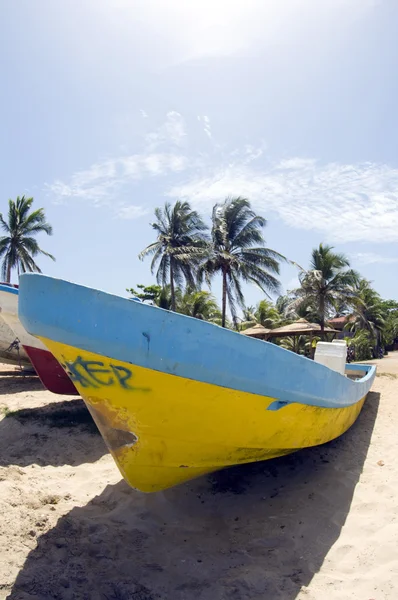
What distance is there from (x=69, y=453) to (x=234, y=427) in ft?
9.07

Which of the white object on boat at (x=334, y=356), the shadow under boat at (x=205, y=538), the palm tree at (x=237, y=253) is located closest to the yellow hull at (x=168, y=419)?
the shadow under boat at (x=205, y=538)

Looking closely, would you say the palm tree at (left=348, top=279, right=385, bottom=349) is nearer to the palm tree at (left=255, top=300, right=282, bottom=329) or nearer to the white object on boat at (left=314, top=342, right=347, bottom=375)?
the palm tree at (left=255, top=300, right=282, bottom=329)

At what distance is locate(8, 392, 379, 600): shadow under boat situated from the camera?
2.58m

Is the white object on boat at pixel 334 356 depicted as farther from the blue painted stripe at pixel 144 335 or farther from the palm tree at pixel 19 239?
the palm tree at pixel 19 239

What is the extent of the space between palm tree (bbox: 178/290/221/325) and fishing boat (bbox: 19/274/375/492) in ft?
69.7

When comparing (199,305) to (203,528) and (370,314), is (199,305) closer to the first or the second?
(370,314)

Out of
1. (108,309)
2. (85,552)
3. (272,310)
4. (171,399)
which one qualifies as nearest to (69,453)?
(85,552)

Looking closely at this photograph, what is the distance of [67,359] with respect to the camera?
286 cm

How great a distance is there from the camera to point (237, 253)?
2159 centimetres

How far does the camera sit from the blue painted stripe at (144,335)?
2633 millimetres

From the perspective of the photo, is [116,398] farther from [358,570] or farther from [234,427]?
[358,570]

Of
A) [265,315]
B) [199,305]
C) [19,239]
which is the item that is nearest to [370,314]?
[265,315]

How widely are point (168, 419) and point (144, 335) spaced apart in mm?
723

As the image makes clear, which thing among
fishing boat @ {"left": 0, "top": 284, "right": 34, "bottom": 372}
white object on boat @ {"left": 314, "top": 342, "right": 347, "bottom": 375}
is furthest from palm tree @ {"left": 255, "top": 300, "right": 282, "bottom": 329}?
white object on boat @ {"left": 314, "top": 342, "right": 347, "bottom": 375}
